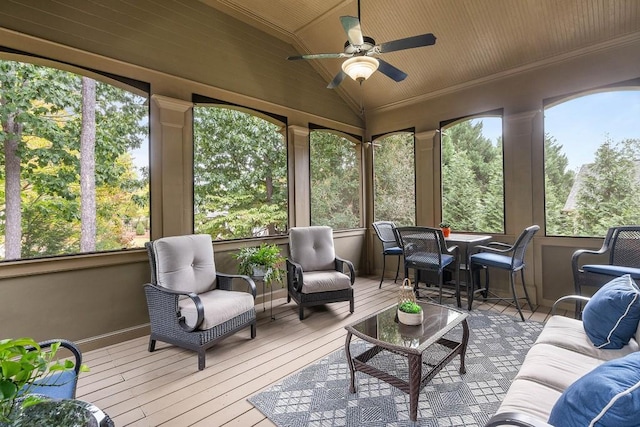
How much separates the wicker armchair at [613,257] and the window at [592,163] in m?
0.41

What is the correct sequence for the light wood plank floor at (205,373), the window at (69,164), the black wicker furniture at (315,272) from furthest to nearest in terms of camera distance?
1. the black wicker furniture at (315,272)
2. the window at (69,164)
3. the light wood plank floor at (205,373)

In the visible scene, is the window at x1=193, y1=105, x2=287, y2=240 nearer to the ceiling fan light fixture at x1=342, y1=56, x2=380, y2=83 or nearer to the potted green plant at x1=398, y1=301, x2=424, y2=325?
the ceiling fan light fixture at x1=342, y1=56, x2=380, y2=83

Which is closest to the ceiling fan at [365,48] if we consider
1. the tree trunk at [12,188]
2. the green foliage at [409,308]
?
the green foliage at [409,308]

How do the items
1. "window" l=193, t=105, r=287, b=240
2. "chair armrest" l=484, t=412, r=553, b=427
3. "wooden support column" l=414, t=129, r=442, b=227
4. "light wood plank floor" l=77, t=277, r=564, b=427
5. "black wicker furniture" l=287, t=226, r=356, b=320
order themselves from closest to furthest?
"chair armrest" l=484, t=412, r=553, b=427, "light wood plank floor" l=77, t=277, r=564, b=427, "black wicker furniture" l=287, t=226, r=356, b=320, "window" l=193, t=105, r=287, b=240, "wooden support column" l=414, t=129, r=442, b=227

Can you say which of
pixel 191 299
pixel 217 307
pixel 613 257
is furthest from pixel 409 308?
pixel 613 257

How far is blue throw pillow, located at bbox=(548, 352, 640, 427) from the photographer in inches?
35.4

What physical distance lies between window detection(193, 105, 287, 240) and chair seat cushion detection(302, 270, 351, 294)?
1342mm

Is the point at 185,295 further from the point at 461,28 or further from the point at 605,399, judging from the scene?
the point at 461,28

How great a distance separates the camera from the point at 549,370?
164cm

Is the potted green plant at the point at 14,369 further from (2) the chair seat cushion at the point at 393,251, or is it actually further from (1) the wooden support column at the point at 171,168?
(2) the chair seat cushion at the point at 393,251

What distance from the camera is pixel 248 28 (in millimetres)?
4324

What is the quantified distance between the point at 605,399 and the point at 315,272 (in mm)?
3283

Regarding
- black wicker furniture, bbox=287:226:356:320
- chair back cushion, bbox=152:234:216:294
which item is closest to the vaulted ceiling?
black wicker furniture, bbox=287:226:356:320

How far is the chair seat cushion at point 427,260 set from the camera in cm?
401
